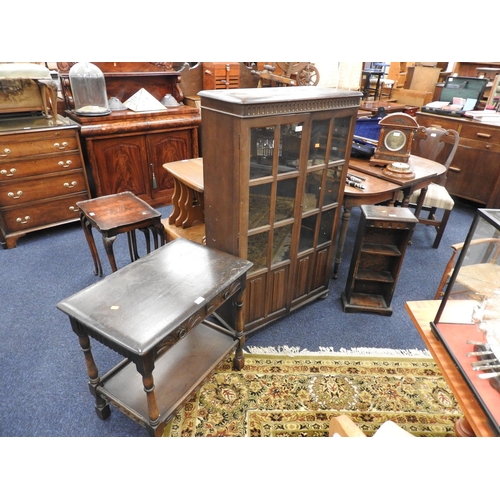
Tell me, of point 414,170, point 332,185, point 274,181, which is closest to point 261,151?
point 274,181

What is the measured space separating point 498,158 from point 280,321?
3022 millimetres

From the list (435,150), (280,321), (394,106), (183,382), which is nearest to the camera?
(183,382)

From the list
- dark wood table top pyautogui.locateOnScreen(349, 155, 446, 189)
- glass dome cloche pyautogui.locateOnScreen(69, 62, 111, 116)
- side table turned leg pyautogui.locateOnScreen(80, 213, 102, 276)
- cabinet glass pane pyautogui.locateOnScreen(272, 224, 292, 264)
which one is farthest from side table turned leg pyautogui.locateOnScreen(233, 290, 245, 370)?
glass dome cloche pyautogui.locateOnScreen(69, 62, 111, 116)

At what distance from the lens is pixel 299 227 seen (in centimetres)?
201

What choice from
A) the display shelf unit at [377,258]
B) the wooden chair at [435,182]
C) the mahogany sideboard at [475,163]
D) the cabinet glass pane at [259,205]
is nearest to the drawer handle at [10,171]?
the cabinet glass pane at [259,205]

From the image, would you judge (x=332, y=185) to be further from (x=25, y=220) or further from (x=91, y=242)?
(x=25, y=220)

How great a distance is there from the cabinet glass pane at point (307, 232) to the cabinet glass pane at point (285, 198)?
172mm

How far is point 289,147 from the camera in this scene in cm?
175

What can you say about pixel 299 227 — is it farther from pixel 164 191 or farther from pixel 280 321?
pixel 164 191

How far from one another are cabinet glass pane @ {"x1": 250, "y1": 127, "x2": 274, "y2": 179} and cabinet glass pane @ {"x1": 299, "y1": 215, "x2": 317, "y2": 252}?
481 millimetres

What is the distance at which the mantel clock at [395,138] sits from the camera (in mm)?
2621

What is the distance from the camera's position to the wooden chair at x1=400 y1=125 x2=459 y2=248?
3000 mm

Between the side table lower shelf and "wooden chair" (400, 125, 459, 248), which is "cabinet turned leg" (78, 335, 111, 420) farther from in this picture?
"wooden chair" (400, 125, 459, 248)

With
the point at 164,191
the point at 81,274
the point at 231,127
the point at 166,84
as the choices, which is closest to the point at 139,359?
the point at 231,127
